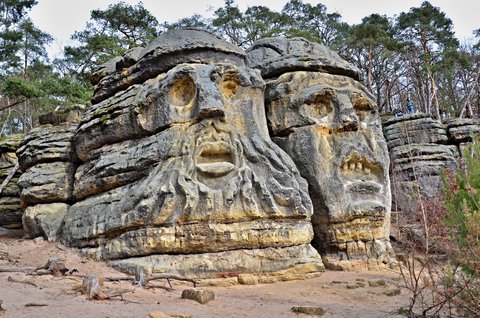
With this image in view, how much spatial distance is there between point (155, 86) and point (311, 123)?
161 inches

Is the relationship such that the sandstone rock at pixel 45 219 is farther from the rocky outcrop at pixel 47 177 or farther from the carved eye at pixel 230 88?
the carved eye at pixel 230 88

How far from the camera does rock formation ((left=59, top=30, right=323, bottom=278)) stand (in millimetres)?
9242

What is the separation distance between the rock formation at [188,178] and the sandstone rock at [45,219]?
0.27m

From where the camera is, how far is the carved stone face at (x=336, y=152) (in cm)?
1112

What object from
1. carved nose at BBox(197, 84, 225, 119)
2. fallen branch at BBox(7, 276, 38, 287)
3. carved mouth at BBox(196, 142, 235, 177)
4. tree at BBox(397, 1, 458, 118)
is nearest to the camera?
fallen branch at BBox(7, 276, 38, 287)

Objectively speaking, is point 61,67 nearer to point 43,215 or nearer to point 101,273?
point 43,215

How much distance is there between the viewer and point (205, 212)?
927cm

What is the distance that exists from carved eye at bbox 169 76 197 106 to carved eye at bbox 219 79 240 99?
750mm

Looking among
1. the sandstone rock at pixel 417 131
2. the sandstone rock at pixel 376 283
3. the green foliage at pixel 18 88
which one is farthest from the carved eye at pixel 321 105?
the green foliage at pixel 18 88

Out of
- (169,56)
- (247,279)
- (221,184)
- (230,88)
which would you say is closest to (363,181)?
(221,184)

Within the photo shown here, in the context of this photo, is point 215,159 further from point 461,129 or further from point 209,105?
point 461,129

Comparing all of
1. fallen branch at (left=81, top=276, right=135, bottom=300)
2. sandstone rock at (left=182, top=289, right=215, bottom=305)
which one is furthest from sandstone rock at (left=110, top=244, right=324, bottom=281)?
fallen branch at (left=81, top=276, right=135, bottom=300)

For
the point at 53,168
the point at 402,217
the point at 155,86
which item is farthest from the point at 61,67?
the point at 402,217

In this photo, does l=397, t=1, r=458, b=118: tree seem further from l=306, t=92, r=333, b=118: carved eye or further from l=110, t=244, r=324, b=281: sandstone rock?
l=110, t=244, r=324, b=281: sandstone rock
